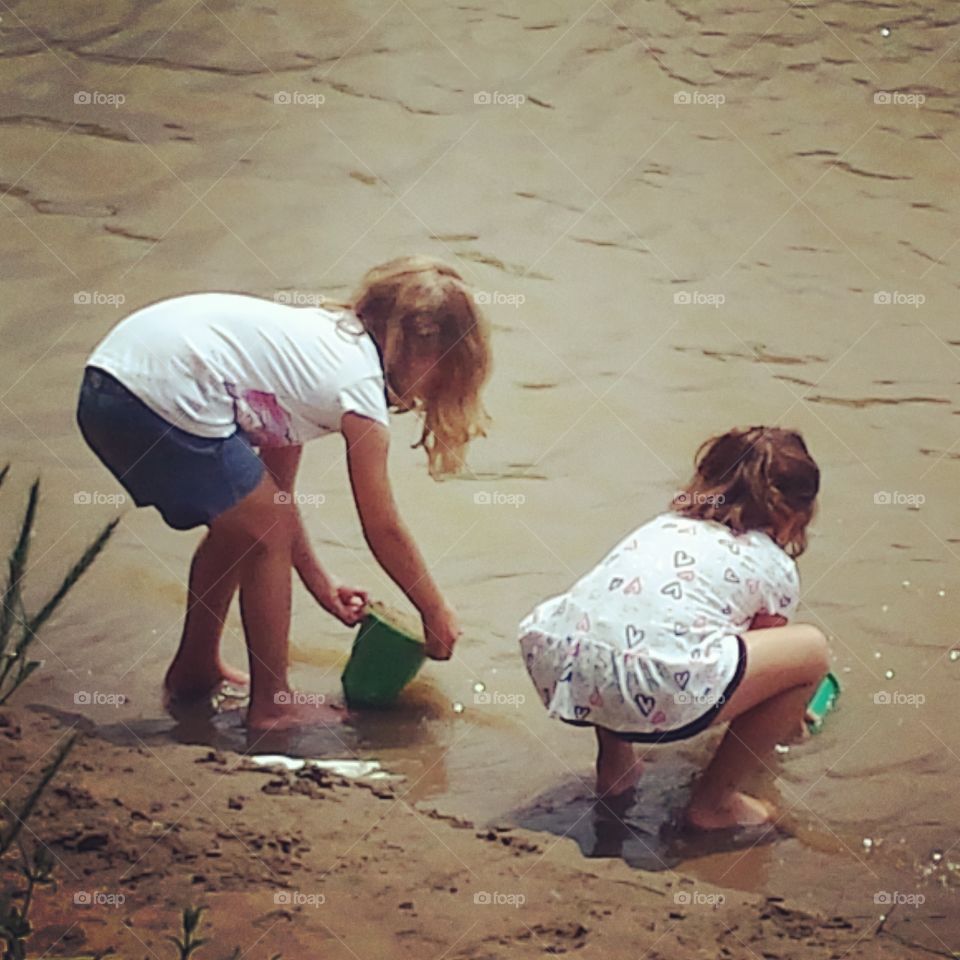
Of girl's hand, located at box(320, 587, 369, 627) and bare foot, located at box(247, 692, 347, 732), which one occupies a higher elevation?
girl's hand, located at box(320, 587, 369, 627)

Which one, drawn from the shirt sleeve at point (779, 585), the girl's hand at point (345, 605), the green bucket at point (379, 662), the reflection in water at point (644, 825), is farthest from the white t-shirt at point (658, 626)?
the girl's hand at point (345, 605)

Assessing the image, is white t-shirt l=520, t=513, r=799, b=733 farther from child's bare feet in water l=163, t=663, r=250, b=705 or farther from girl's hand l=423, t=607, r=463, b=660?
child's bare feet in water l=163, t=663, r=250, b=705

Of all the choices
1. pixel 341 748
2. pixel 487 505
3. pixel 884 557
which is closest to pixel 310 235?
pixel 487 505

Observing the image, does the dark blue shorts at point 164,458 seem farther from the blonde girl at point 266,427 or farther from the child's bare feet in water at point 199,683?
the child's bare feet in water at point 199,683

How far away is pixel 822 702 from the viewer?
359 cm

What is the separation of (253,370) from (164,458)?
0.30 meters

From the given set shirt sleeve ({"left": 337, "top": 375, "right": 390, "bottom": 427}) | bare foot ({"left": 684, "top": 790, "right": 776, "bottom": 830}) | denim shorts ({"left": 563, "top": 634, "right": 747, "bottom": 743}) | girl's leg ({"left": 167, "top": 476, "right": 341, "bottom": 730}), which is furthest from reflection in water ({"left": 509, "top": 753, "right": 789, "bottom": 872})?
shirt sleeve ({"left": 337, "top": 375, "right": 390, "bottom": 427})

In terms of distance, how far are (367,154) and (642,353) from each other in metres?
0.88

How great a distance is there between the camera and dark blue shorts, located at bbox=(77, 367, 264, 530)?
11.3 ft

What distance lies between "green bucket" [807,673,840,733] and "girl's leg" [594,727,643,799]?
0.47 metres

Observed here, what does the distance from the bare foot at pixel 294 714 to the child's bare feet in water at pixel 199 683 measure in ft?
0.29

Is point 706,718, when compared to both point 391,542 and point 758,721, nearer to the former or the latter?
point 758,721

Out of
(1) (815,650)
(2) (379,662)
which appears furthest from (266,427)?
(1) (815,650)

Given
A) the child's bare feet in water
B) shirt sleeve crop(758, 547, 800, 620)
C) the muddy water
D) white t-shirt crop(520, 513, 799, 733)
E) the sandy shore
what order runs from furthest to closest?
the muddy water, the child's bare feet in water, shirt sleeve crop(758, 547, 800, 620), white t-shirt crop(520, 513, 799, 733), the sandy shore
